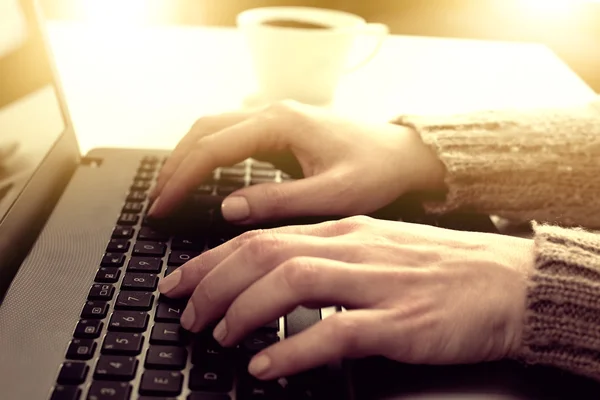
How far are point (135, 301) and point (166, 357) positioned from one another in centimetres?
6

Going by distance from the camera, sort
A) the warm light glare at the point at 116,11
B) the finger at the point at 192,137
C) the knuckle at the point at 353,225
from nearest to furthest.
→ the knuckle at the point at 353,225, the finger at the point at 192,137, the warm light glare at the point at 116,11

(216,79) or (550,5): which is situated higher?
(550,5)

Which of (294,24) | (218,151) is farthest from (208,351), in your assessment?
(294,24)

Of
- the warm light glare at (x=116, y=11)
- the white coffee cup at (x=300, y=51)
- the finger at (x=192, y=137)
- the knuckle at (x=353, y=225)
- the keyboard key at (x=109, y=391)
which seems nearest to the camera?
the keyboard key at (x=109, y=391)

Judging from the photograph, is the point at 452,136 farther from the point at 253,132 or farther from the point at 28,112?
the point at 28,112

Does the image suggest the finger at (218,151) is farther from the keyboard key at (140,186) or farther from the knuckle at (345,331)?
the knuckle at (345,331)

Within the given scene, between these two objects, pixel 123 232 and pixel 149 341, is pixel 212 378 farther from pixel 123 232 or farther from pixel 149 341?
pixel 123 232

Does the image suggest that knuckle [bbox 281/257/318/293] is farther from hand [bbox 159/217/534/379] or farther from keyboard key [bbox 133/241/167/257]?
keyboard key [bbox 133/241/167/257]

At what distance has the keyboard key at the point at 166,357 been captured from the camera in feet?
1.16

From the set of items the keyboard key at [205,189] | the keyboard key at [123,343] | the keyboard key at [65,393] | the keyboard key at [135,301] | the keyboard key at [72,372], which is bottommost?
the keyboard key at [65,393]

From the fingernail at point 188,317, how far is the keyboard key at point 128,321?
0.02 metres

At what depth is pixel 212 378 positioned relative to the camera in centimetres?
35

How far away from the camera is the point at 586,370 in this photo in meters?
0.37

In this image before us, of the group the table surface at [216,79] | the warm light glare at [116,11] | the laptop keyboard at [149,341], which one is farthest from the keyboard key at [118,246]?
the warm light glare at [116,11]
